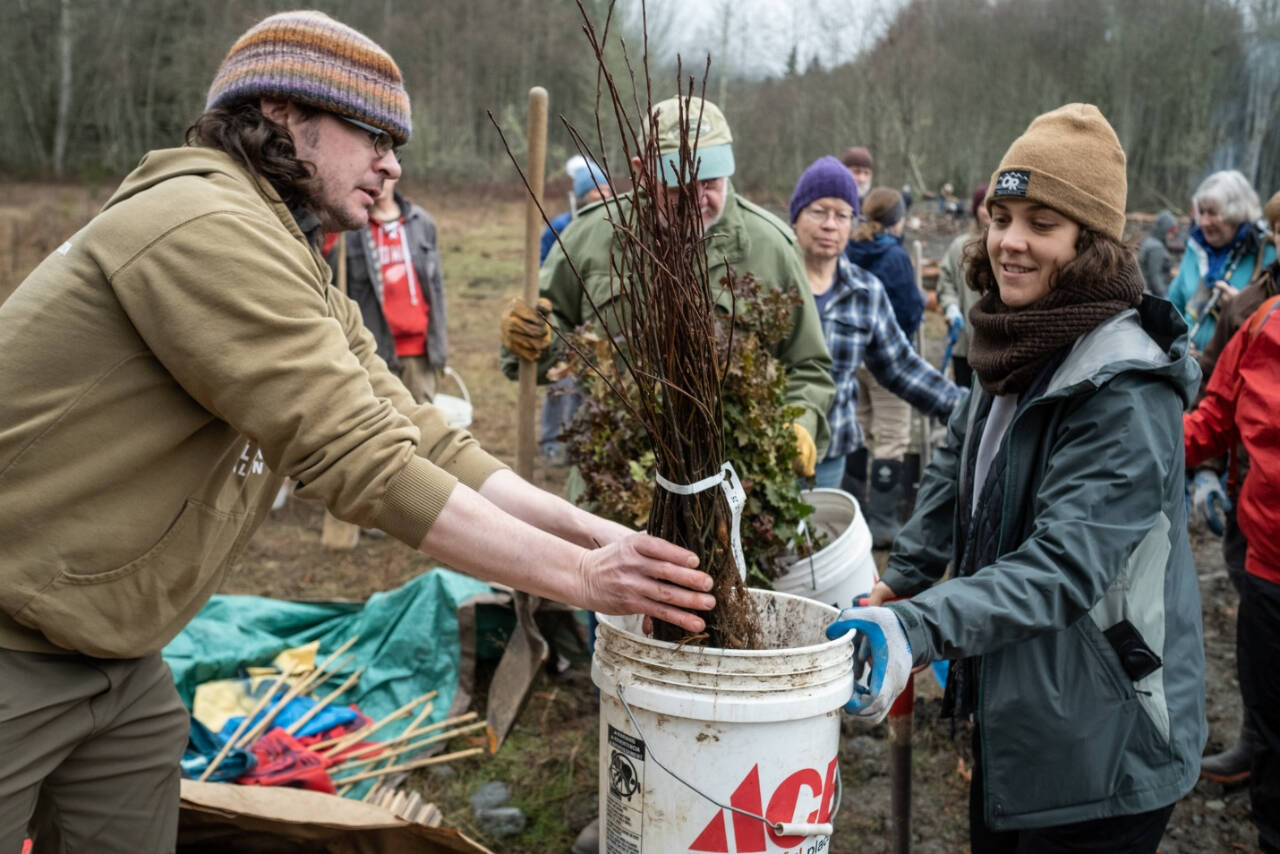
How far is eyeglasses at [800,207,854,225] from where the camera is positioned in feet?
15.0

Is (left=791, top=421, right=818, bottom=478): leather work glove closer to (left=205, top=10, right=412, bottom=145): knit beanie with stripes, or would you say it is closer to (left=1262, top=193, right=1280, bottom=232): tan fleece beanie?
(left=205, top=10, right=412, bottom=145): knit beanie with stripes

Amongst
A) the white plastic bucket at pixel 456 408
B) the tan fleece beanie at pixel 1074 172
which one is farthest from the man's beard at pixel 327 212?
the white plastic bucket at pixel 456 408

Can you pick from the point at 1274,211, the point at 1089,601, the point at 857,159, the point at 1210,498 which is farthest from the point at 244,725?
the point at 857,159

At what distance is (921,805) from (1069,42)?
29.8 metres

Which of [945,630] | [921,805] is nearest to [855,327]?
[921,805]

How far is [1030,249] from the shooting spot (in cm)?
217

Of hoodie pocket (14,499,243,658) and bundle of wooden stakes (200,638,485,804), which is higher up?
hoodie pocket (14,499,243,658)

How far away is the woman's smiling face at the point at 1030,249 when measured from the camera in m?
2.15

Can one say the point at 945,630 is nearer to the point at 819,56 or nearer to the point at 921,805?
the point at 921,805

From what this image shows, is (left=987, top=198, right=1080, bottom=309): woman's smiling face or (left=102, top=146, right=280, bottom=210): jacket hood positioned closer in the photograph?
(left=102, top=146, right=280, bottom=210): jacket hood

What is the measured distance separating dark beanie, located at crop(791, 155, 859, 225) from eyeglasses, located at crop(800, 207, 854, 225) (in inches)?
1.4

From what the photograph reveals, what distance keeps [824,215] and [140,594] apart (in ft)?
11.4

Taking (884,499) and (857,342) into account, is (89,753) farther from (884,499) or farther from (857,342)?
(884,499)

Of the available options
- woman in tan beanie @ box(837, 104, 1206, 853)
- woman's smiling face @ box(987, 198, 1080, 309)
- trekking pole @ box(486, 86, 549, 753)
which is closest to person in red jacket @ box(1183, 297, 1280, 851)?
woman in tan beanie @ box(837, 104, 1206, 853)
